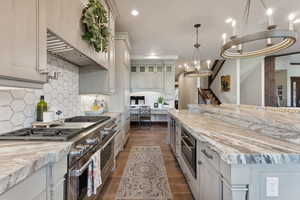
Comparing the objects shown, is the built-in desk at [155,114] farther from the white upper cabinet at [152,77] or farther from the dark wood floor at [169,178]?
the dark wood floor at [169,178]

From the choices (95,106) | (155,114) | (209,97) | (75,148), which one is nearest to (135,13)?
(95,106)

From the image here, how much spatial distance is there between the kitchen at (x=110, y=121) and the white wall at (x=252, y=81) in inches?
141

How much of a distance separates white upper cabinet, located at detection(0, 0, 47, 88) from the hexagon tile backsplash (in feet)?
1.42

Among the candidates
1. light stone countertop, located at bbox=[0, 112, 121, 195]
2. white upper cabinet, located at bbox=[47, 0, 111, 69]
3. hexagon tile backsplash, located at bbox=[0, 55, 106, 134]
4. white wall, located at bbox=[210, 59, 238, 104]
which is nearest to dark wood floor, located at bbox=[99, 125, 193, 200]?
hexagon tile backsplash, located at bbox=[0, 55, 106, 134]

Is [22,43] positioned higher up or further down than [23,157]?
higher up

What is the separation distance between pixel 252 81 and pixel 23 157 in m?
8.94

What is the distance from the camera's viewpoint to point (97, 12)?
187cm

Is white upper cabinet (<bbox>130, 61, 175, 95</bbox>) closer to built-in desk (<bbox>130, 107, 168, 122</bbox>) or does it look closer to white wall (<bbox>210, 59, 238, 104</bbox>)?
built-in desk (<bbox>130, 107, 168, 122</bbox>)

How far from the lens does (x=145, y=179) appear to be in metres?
2.29

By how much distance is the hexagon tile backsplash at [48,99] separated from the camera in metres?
1.23

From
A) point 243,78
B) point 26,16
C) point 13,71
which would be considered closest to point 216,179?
point 13,71

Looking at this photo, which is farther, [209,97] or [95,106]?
[209,97]

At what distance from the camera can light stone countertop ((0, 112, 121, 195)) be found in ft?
1.95

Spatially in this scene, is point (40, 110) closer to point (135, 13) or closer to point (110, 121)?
point (110, 121)
